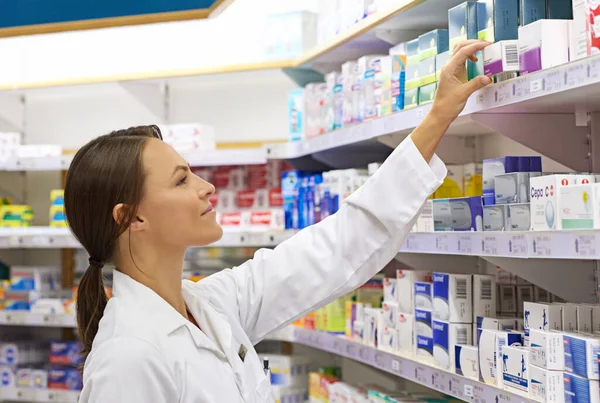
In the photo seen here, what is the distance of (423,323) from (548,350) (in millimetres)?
891

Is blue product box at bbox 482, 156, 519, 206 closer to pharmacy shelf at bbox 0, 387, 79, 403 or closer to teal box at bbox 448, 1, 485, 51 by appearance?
teal box at bbox 448, 1, 485, 51

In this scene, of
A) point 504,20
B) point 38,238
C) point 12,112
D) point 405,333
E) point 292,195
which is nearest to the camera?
point 504,20

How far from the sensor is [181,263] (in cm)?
222

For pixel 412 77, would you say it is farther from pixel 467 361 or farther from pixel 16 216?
pixel 16 216

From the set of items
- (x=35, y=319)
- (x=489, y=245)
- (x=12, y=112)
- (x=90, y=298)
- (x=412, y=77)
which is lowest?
(x=35, y=319)

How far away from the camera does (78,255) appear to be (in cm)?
636

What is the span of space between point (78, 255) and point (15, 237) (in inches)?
30.6

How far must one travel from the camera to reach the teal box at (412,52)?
3078mm

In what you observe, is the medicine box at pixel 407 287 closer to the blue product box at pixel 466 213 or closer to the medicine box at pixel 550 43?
the blue product box at pixel 466 213

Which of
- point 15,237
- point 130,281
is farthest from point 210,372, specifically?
point 15,237

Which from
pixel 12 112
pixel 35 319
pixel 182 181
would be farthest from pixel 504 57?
pixel 12 112

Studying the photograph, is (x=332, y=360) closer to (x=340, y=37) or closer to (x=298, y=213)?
(x=298, y=213)

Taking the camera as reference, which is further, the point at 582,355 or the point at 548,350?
the point at 548,350

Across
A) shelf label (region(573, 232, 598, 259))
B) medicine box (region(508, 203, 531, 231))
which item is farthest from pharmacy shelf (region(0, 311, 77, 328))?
shelf label (region(573, 232, 598, 259))
